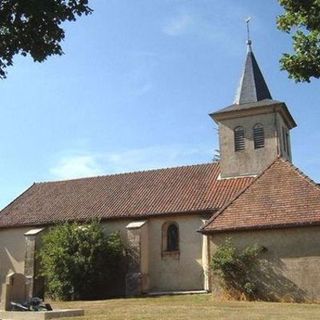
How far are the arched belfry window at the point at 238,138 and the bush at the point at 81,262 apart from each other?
31.0 feet

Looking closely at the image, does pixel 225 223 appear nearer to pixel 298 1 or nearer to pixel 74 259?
pixel 74 259

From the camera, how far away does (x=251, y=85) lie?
33.7 metres

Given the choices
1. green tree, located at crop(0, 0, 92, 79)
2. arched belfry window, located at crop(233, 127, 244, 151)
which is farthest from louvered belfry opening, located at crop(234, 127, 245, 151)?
green tree, located at crop(0, 0, 92, 79)

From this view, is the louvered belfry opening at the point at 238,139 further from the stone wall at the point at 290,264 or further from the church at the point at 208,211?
the stone wall at the point at 290,264

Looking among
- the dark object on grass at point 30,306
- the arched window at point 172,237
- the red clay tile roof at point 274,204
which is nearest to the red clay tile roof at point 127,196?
the arched window at point 172,237

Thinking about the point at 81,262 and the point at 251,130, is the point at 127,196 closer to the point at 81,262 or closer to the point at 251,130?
the point at 81,262

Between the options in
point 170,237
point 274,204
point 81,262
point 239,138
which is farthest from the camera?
point 239,138

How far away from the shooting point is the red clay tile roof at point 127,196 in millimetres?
30016

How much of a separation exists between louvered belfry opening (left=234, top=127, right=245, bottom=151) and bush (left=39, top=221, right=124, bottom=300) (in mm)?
9460

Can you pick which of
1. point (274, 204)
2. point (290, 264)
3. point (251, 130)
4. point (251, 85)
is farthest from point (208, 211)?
point (251, 85)

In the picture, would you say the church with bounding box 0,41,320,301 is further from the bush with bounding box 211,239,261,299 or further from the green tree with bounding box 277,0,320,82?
the green tree with bounding box 277,0,320,82

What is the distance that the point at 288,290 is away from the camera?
2112cm

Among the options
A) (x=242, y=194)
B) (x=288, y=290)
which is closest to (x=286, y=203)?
(x=242, y=194)

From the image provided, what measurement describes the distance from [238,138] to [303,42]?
20.4 meters
